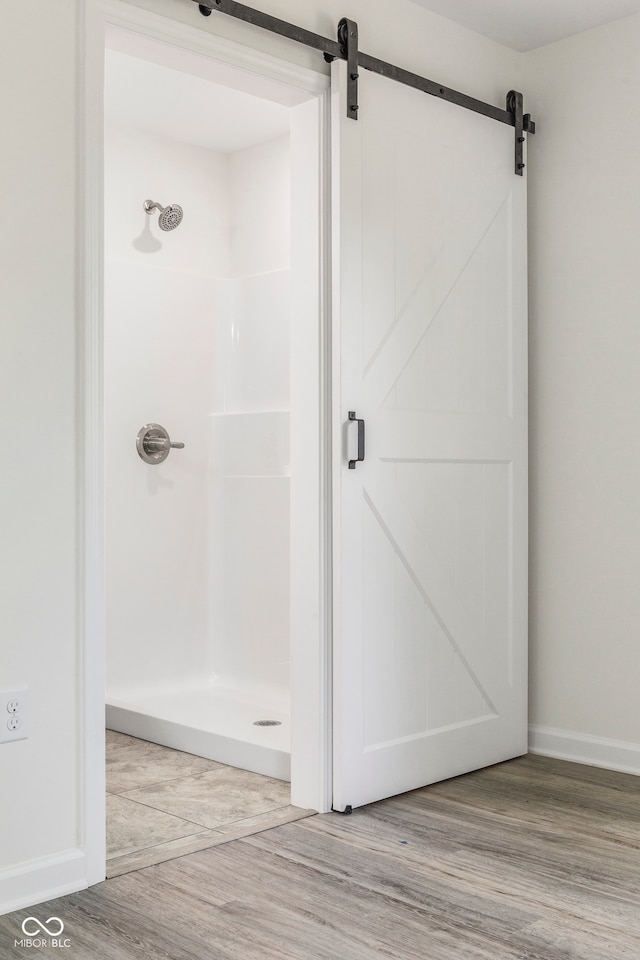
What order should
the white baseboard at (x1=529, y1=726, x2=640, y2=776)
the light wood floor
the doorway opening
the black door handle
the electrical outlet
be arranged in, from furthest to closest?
the doorway opening < the white baseboard at (x1=529, y1=726, x2=640, y2=776) < the black door handle < the electrical outlet < the light wood floor

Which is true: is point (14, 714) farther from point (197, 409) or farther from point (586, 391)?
point (197, 409)

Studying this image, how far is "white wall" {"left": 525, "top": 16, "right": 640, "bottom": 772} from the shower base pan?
1023 millimetres

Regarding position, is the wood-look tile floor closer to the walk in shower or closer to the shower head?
the walk in shower

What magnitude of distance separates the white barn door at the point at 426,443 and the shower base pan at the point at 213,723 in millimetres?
500

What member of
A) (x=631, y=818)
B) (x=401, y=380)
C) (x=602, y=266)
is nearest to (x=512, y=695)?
(x=631, y=818)

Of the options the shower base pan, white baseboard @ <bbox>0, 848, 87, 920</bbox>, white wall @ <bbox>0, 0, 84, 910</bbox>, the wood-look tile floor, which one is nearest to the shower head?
white wall @ <bbox>0, 0, 84, 910</bbox>

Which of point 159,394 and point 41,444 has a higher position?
point 159,394

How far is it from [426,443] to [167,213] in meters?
1.76

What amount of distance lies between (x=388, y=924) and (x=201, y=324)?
9.77 feet

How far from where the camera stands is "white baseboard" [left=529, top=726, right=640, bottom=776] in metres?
3.34

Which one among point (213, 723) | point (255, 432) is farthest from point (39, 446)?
point (255, 432)

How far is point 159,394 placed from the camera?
432 cm

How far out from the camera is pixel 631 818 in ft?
9.41

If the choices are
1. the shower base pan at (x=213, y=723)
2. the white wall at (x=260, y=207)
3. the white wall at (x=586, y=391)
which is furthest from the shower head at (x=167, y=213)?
the shower base pan at (x=213, y=723)
